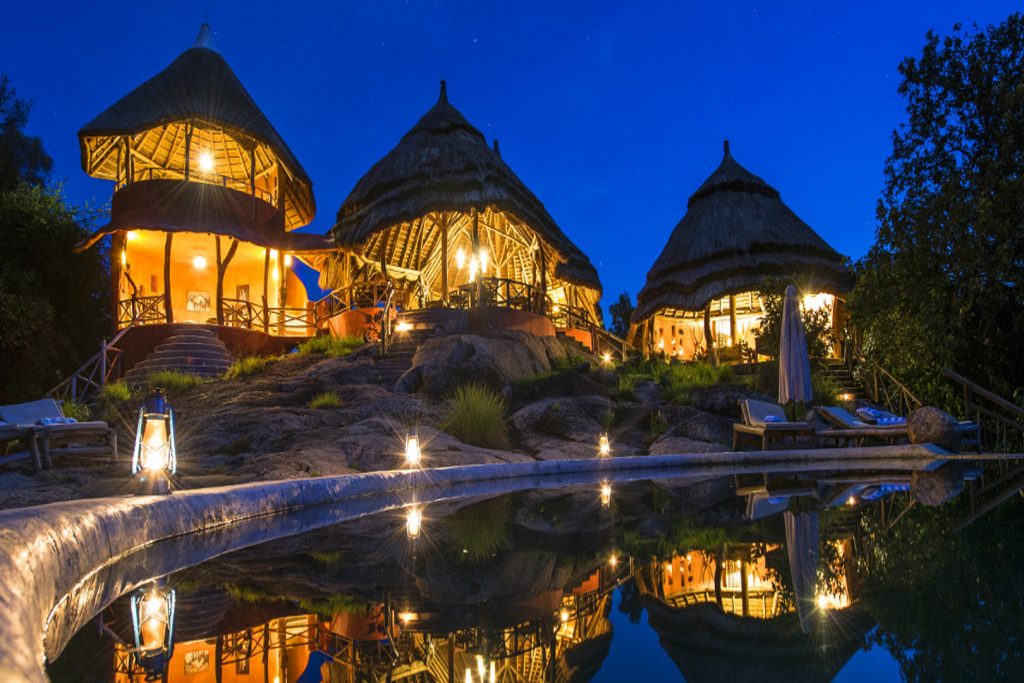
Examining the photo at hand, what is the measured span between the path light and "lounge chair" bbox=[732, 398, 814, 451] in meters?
8.75

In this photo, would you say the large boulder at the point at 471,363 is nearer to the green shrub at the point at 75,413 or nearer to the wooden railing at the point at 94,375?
the green shrub at the point at 75,413

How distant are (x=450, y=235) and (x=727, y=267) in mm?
9958

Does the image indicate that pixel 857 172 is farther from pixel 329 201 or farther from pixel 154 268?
pixel 154 268

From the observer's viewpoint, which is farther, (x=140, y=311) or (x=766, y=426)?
(x=140, y=311)

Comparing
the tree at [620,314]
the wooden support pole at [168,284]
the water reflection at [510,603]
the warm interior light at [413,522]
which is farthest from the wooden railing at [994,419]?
the tree at [620,314]

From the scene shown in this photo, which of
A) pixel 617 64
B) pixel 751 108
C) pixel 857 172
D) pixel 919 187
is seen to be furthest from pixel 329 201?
pixel 919 187

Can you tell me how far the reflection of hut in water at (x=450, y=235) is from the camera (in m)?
18.1

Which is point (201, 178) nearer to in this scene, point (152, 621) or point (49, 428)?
point (49, 428)

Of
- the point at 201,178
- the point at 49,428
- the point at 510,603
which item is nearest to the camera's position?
the point at 510,603

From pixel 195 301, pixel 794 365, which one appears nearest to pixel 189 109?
pixel 195 301

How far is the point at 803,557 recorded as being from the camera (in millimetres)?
3338

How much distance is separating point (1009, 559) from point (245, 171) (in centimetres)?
2501

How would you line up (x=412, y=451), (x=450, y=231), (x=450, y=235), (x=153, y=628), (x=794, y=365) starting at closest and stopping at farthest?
(x=153, y=628)
(x=412, y=451)
(x=794, y=365)
(x=450, y=231)
(x=450, y=235)

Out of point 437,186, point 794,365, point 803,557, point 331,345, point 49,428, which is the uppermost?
point 437,186
